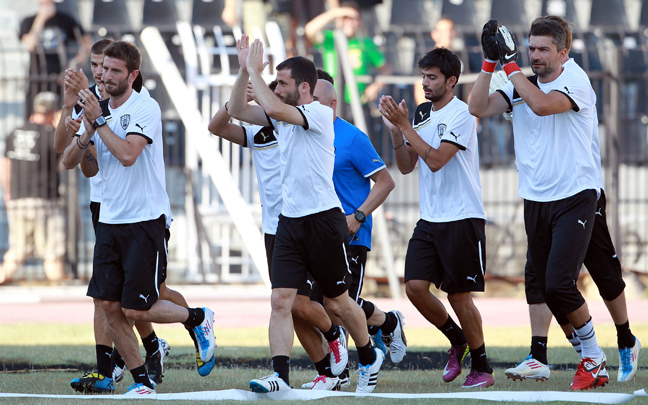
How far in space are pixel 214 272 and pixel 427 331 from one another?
14.3 ft

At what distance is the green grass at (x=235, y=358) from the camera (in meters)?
6.05

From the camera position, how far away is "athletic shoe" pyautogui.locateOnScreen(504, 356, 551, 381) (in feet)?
20.1

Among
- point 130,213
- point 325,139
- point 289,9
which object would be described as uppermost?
point 289,9

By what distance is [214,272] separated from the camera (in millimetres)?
13023

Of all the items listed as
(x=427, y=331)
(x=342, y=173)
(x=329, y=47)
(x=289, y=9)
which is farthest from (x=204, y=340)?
(x=289, y=9)

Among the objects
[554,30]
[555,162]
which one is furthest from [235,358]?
[554,30]

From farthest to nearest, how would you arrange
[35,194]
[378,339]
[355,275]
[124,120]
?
[35,194], [378,339], [355,275], [124,120]

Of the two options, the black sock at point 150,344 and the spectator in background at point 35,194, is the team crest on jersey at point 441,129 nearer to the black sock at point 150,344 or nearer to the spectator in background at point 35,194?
the black sock at point 150,344

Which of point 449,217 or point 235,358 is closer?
point 449,217

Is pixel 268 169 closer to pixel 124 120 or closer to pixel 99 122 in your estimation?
pixel 124 120

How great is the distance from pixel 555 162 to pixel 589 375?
51.4 inches

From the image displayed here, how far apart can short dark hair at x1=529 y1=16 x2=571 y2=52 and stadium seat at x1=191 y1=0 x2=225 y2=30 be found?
11734 mm

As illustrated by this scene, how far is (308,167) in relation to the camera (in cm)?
567

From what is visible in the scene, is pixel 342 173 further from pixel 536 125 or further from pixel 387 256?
pixel 387 256
